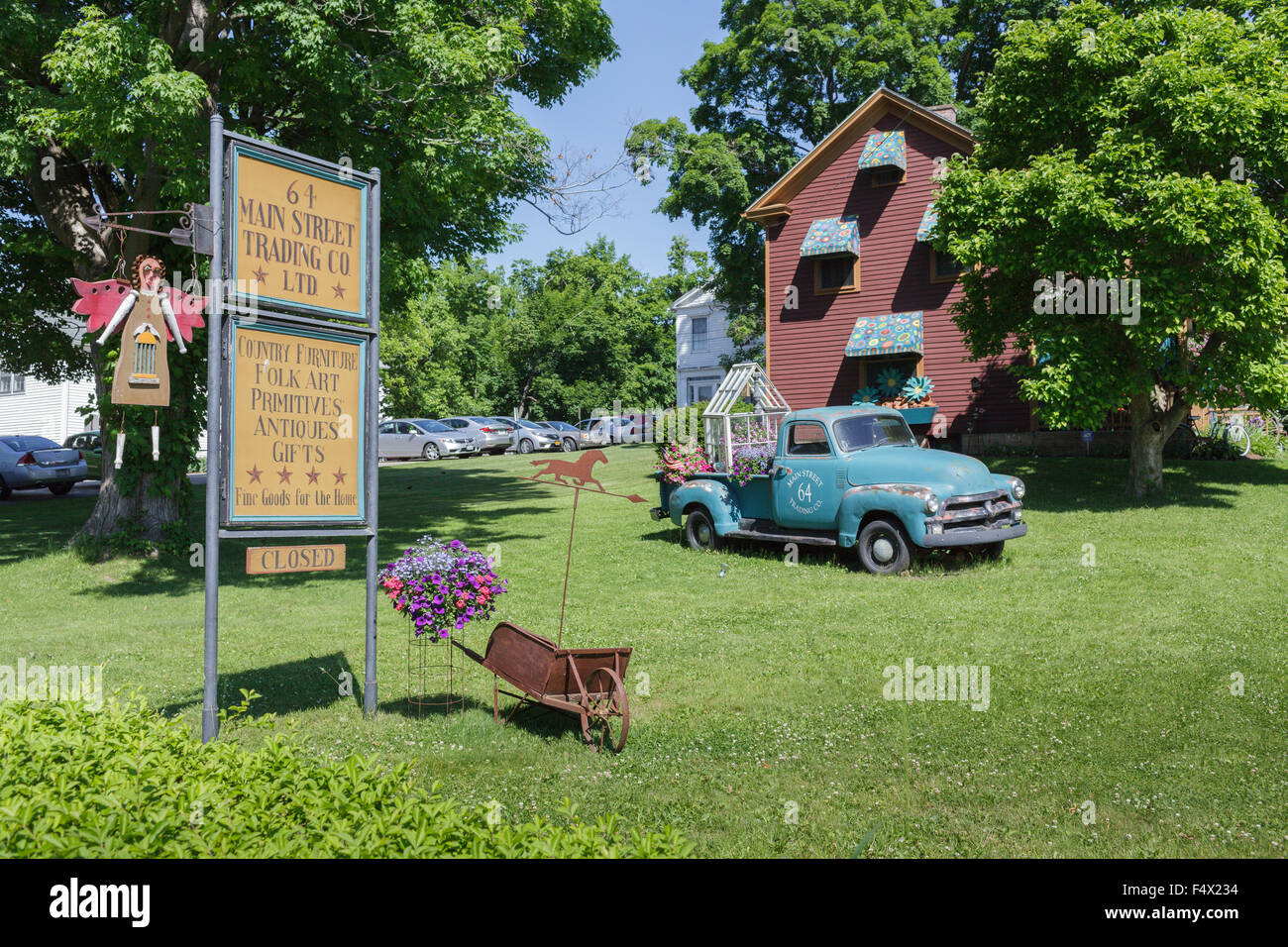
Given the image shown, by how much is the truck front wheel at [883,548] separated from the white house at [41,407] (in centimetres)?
4055

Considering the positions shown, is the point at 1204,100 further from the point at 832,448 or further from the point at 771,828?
the point at 771,828

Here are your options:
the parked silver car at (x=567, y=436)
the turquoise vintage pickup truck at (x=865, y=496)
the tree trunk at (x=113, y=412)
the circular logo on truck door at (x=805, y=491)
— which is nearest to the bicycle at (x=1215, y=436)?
the turquoise vintage pickup truck at (x=865, y=496)

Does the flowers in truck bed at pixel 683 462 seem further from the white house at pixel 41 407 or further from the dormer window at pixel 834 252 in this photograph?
the white house at pixel 41 407

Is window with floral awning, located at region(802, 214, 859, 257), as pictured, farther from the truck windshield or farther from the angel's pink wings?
the angel's pink wings

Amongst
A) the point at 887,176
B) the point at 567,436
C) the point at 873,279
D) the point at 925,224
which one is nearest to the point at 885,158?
the point at 887,176

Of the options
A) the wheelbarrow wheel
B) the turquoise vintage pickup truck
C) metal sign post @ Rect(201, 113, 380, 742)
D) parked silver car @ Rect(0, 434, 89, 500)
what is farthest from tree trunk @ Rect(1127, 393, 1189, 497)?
parked silver car @ Rect(0, 434, 89, 500)

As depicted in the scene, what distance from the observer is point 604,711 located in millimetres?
6168

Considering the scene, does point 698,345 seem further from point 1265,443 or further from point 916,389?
point 1265,443

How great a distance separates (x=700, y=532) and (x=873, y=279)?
1485 cm

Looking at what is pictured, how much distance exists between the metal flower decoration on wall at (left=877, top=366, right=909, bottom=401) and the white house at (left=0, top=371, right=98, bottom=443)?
34976 mm

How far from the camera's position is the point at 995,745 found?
602 cm

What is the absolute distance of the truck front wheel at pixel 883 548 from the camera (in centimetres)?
1203

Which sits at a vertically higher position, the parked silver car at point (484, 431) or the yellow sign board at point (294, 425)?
the parked silver car at point (484, 431)

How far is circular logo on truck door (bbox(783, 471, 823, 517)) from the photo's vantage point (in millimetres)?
13125
